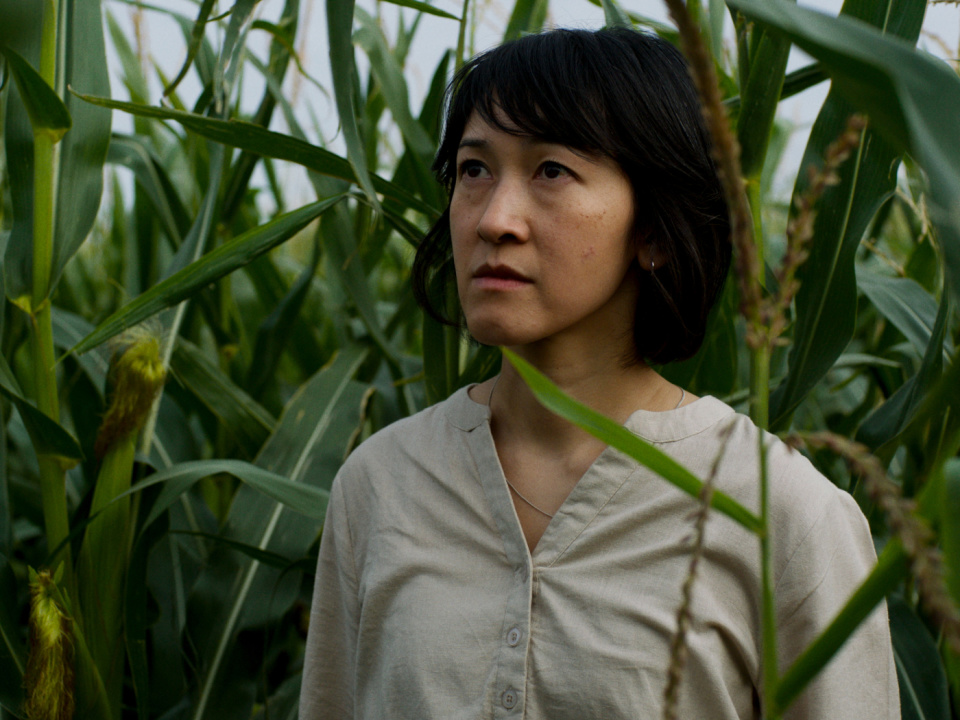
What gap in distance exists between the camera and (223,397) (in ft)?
4.00

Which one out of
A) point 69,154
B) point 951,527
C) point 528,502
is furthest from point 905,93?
point 69,154

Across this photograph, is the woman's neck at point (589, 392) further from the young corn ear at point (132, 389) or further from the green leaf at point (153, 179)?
the green leaf at point (153, 179)

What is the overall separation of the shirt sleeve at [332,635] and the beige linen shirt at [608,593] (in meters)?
0.05

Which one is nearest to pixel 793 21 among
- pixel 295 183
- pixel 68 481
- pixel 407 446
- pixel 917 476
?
pixel 407 446

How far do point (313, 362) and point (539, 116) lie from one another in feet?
2.94

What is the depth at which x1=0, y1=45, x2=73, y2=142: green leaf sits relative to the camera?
830 millimetres

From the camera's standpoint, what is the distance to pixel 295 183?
2.10m

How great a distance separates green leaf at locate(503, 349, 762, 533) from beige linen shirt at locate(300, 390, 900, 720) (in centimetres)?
32

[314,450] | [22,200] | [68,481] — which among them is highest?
[22,200]

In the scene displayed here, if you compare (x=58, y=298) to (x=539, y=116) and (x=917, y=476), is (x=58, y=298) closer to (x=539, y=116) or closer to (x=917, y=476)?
(x=539, y=116)

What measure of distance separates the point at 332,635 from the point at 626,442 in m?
0.67

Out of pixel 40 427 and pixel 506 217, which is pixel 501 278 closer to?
pixel 506 217

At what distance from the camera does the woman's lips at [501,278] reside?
2.40 ft

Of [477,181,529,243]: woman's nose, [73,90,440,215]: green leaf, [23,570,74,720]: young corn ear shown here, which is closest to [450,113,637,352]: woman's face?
[477,181,529,243]: woman's nose
